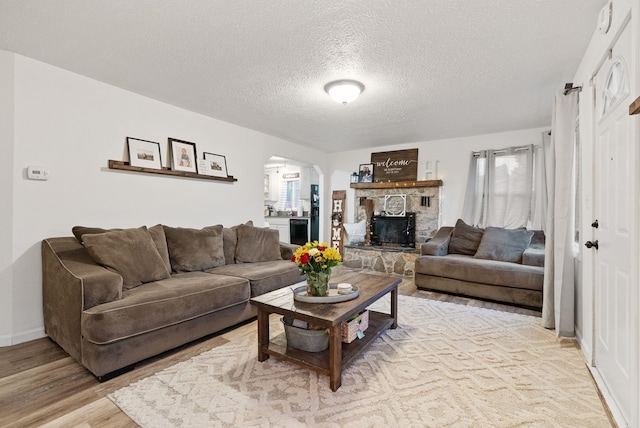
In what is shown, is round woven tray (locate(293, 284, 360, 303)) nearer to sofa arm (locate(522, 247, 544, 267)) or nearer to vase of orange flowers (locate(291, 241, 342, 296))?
vase of orange flowers (locate(291, 241, 342, 296))

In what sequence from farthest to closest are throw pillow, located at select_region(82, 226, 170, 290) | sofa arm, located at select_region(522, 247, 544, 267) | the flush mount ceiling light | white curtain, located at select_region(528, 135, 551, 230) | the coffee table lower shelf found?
white curtain, located at select_region(528, 135, 551, 230), sofa arm, located at select_region(522, 247, 544, 267), the flush mount ceiling light, throw pillow, located at select_region(82, 226, 170, 290), the coffee table lower shelf

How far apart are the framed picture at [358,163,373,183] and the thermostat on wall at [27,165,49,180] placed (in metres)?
4.85

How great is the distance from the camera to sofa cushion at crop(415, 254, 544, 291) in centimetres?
348

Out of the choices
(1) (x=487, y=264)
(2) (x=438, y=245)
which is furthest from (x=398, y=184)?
(1) (x=487, y=264)

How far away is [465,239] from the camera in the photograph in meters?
4.61

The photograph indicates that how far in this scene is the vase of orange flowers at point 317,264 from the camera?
7.14 ft


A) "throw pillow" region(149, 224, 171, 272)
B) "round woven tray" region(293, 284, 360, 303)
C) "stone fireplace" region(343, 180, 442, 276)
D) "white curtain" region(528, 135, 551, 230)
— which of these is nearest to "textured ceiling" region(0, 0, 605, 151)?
"white curtain" region(528, 135, 551, 230)

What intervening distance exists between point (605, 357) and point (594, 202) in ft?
3.35

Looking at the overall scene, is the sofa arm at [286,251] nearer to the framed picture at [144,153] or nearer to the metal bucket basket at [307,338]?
the framed picture at [144,153]

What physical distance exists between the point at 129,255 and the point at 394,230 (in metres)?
4.45

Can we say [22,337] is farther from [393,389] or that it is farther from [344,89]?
[344,89]

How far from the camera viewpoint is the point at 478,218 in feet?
16.1

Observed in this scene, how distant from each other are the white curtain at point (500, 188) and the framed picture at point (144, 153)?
15.2ft

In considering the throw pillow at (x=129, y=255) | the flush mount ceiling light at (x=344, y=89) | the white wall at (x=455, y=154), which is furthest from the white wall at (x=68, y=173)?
the white wall at (x=455, y=154)
